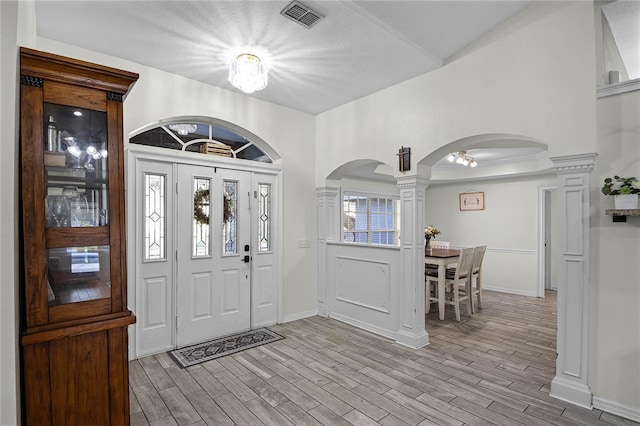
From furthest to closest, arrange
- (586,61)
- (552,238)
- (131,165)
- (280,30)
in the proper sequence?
(552,238)
(131,165)
(280,30)
(586,61)

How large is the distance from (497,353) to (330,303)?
2184 mm

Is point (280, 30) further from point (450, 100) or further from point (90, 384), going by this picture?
point (90, 384)

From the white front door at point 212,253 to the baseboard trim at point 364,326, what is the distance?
1.26 m

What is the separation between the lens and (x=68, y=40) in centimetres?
285

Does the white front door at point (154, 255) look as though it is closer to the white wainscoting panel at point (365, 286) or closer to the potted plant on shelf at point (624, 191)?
the white wainscoting panel at point (365, 286)

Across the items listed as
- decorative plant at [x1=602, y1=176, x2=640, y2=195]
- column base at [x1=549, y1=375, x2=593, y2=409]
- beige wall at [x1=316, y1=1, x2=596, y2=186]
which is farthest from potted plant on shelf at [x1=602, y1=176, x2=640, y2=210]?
column base at [x1=549, y1=375, x2=593, y2=409]

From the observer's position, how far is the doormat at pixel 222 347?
132 inches

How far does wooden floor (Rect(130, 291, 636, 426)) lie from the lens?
239cm

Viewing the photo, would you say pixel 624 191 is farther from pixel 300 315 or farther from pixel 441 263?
pixel 300 315

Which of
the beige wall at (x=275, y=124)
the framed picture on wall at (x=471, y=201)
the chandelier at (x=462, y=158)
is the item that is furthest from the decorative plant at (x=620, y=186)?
the framed picture on wall at (x=471, y=201)

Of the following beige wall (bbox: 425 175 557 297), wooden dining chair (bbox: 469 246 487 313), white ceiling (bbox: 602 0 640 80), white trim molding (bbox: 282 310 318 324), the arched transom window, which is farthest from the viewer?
beige wall (bbox: 425 175 557 297)

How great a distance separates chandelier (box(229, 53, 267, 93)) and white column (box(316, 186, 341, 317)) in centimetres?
205

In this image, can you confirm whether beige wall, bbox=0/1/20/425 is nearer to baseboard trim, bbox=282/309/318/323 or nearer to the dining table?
baseboard trim, bbox=282/309/318/323

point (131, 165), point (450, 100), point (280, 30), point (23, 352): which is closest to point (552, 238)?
point (450, 100)
